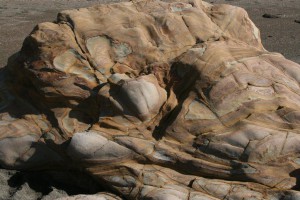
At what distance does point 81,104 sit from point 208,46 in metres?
1.08

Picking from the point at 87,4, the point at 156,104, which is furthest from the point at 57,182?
the point at 87,4

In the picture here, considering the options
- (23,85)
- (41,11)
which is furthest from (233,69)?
(41,11)

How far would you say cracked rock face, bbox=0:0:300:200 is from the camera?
12.2 feet

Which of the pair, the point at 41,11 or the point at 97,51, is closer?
the point at 97,51

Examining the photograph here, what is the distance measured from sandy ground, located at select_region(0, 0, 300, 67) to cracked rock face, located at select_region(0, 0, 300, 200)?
107 inches

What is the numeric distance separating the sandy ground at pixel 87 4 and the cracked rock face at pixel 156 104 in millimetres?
2725

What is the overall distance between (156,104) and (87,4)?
6621 mm

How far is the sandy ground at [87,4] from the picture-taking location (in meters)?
7.74

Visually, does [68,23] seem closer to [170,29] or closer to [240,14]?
[170,29]

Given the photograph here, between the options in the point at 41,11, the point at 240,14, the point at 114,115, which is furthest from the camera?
the point at 41,11

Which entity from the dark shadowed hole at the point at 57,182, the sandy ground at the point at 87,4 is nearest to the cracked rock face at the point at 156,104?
the dark shadowed hole at the point at 57,182

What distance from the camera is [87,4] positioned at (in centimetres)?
1023

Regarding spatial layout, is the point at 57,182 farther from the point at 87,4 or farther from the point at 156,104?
the point at 87,4

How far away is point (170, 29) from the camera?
443 cm
